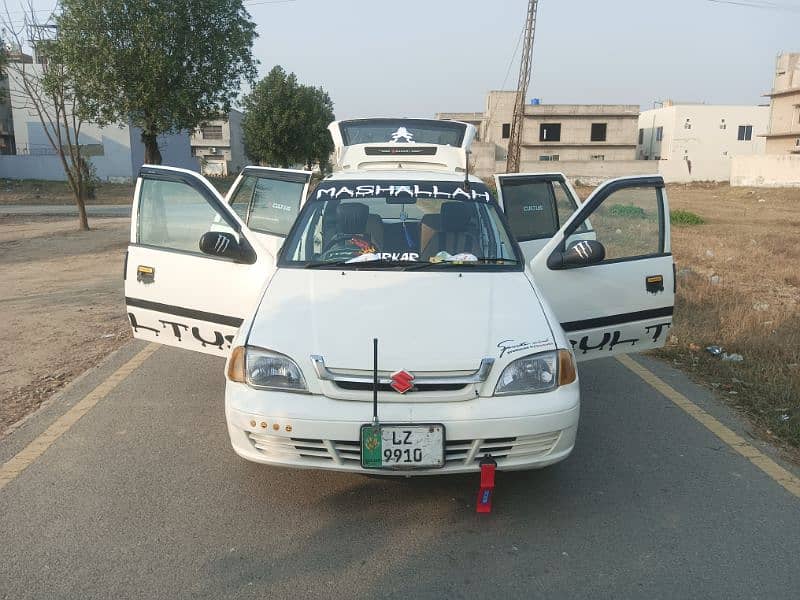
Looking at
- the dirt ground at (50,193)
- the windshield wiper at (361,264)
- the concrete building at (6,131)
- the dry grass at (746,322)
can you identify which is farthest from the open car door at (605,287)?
the concrete building at (6,131)

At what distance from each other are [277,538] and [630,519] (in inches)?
67.0

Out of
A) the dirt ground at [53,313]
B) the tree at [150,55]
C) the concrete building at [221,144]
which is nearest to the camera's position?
the dirt ground at [53,313]

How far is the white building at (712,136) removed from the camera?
64.3 m

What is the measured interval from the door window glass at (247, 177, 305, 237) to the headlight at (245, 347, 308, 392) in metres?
2.92

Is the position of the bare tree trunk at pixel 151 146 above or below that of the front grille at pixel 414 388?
above

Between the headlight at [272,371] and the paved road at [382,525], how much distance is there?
0.67m

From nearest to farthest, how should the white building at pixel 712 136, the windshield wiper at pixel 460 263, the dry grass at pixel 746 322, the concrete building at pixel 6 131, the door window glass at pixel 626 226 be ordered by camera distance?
1. the windshield wiper at pixel 460 263
2. the dry grass at pixel 746 322
3. the door window glass at pixel 626 226
4. the concrete building at pixel 6 131
5. the white building at pixel 712 136

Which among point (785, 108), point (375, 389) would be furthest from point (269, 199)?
point (785, 108)

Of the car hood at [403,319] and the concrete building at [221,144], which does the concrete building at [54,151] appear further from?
the car hood at [403,319]

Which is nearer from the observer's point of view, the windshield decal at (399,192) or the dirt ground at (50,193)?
the windshield decal at (399,192)

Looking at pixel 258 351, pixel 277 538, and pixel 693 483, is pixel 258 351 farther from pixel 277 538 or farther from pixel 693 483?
pixel 693 483

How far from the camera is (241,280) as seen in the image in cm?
458

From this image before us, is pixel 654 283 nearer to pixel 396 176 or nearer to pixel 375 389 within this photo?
pixel 396 176

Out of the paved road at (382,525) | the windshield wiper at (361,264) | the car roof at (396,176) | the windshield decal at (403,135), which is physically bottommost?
the paved road at (382,525)
